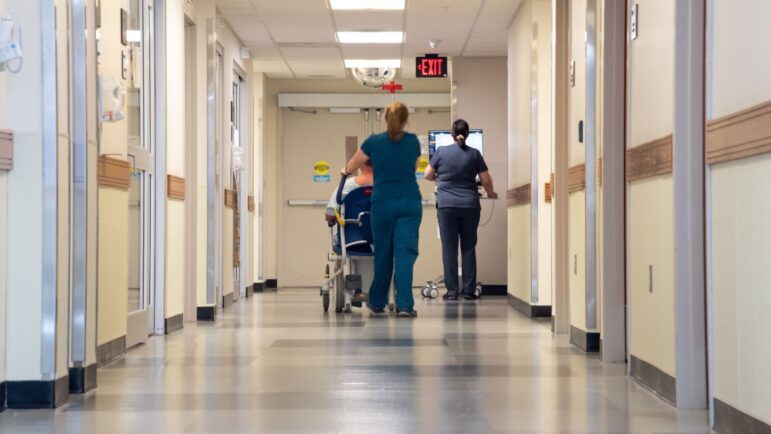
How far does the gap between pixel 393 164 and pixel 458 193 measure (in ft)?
8.01

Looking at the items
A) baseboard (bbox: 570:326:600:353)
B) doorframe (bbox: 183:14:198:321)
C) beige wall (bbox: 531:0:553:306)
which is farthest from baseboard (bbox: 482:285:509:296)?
baseboard (bbox: 570:326:600:353)

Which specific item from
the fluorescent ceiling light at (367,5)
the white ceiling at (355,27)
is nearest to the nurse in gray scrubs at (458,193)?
the white ceiling at (355,27)

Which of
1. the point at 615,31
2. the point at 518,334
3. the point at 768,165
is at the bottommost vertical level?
the point at 518,334

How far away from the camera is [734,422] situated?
356 cm

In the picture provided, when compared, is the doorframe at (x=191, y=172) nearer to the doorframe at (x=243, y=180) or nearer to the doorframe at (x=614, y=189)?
the doorframe at (x=243, y=180)

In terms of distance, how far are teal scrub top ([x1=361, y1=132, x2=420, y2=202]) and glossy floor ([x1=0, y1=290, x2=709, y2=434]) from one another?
1342 mm

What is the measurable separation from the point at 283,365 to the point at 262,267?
9.10 metres

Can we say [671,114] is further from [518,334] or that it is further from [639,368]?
[518,334]

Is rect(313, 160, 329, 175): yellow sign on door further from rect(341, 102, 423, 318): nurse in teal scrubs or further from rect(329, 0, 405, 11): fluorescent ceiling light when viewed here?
rect(341, 102, 423, 318): nurse in teal scrubs

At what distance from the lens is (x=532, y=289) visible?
369 inches

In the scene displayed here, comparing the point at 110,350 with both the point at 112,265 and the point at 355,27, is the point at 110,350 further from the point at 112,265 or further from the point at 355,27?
the point at 355,27

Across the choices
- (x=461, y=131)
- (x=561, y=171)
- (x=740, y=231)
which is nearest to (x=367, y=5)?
(x=461, y=131)

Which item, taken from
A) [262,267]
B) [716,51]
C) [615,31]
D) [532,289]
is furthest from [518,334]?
[262,267]

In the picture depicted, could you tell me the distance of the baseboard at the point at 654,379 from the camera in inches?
170
